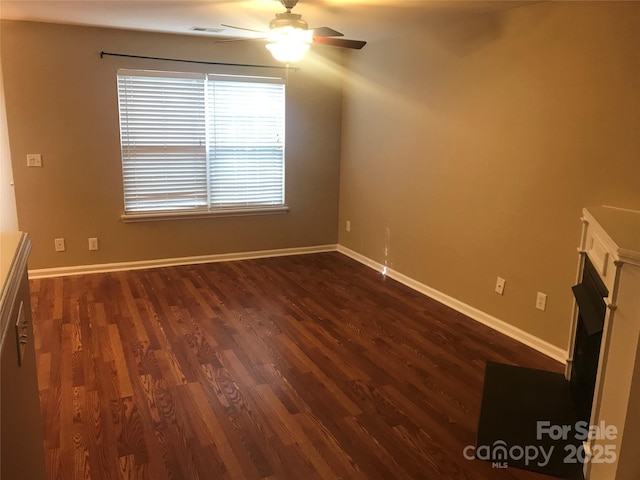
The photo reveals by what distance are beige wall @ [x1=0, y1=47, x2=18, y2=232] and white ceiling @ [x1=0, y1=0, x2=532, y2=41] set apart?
0.87m

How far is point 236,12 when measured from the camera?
3.71 m

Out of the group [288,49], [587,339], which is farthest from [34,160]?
[587,339]

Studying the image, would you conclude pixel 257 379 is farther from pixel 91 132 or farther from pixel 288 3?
pixel 91 132

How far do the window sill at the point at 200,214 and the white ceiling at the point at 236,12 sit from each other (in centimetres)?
175

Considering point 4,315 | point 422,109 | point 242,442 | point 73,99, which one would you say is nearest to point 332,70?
point 422,109

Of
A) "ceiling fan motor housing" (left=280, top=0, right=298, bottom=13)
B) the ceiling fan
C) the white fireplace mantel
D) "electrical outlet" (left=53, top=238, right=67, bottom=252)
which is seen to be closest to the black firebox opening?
the white fireplace mantel

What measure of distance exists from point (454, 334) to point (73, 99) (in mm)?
3874

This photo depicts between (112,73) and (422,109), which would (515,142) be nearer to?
(422,109)

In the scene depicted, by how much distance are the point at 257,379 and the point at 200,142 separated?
298cm

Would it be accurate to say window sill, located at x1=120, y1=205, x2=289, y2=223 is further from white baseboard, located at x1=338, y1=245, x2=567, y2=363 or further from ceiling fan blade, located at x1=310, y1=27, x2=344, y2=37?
ceiling fan blade, located at x1=310, y1=27, x2=344, y2=37

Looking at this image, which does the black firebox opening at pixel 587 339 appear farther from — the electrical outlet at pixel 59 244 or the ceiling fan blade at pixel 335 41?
the electrical outlet at pixel 59 244

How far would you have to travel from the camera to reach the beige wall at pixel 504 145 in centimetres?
292

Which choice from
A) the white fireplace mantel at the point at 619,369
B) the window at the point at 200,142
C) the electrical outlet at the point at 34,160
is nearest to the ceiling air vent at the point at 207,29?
the window at the point at 200,142

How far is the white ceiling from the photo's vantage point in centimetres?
340
